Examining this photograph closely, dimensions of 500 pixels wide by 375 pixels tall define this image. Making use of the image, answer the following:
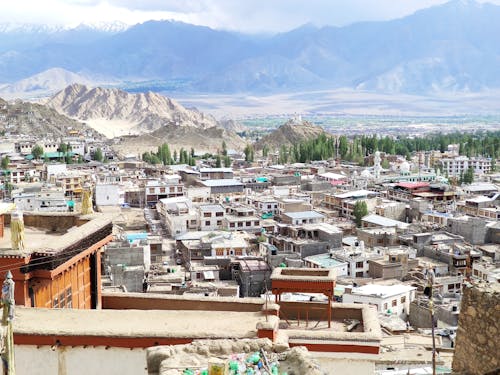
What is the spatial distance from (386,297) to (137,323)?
19616mm

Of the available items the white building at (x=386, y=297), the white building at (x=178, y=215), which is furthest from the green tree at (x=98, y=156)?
the white building at (x=386, y=297)

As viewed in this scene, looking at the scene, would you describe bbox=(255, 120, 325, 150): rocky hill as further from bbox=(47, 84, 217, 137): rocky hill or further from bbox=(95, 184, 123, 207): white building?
bbox=(95, 184, 123, 207): white building

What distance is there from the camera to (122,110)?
18612 cm

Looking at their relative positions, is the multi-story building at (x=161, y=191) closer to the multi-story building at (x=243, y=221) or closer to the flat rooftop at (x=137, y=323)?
the multi-story building at (x=243, y=221)

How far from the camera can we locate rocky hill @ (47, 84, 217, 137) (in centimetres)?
17788

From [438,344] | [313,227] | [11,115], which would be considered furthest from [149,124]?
[438,344]

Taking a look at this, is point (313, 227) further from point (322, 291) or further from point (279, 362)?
point (279, 362)

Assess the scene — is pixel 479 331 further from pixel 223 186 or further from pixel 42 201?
pixel 223 186

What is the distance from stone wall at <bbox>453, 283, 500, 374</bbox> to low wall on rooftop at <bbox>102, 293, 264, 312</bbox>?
3787 millimetres

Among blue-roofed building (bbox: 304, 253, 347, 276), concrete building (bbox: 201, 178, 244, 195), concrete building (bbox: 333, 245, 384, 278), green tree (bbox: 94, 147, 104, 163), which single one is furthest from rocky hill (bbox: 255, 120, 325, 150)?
concrete building (bbox: 333, 245, 384, 278)

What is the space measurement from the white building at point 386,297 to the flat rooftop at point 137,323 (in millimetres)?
18049

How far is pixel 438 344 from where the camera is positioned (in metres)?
20.2

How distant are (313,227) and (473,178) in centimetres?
3507

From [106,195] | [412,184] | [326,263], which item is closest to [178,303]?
[326,263]
